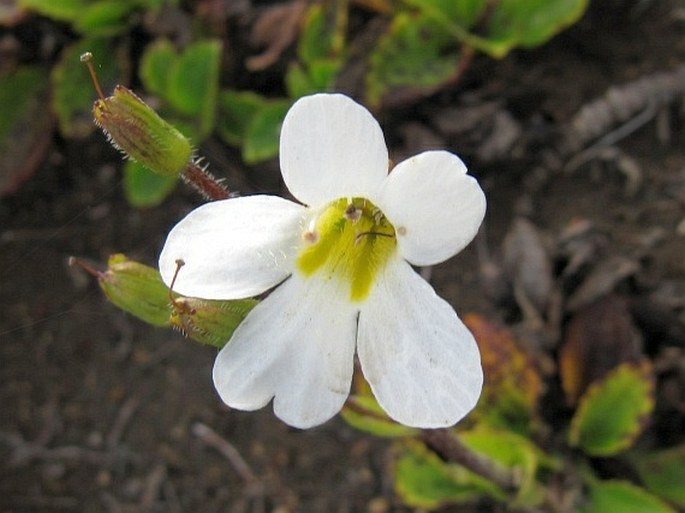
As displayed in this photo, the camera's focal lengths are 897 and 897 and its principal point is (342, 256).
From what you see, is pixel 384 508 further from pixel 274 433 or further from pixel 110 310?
pixel 110 310

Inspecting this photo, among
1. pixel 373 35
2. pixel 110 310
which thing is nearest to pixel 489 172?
pixel 373 35

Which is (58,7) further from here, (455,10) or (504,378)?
(504,378)

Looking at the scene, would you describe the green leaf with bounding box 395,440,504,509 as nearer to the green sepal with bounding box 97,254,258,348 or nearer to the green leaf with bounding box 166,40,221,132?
the green sepal with bounding box 97,254,258,348

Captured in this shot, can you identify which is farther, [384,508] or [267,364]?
[384,508]

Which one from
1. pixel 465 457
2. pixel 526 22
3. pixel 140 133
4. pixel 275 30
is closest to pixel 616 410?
pixel 465 457

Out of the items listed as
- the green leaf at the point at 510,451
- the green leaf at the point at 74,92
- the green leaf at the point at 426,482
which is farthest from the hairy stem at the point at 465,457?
the green leaf at the point at 74,92

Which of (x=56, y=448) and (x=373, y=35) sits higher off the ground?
(x=373, y=35)

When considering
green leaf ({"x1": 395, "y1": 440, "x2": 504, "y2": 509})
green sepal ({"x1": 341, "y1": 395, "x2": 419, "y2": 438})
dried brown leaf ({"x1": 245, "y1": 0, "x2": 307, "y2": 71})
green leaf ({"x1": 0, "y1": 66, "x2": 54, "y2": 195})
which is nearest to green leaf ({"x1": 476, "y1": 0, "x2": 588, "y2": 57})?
dried brown leaf ({"x1": 245, "y1": 0, "x2": 307, "y2": 71})

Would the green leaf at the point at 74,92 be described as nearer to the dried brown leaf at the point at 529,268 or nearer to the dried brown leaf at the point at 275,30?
the dried brown leaf at the point at 275,30
